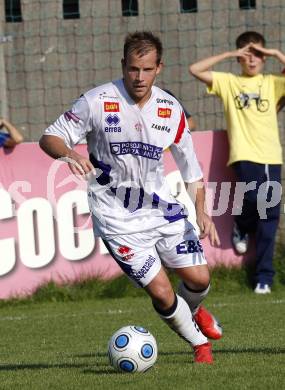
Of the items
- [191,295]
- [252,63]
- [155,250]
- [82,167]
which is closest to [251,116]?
[252,63]

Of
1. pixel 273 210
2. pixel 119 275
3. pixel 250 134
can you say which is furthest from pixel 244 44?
pixel 119 275

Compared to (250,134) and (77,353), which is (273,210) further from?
(77,353)

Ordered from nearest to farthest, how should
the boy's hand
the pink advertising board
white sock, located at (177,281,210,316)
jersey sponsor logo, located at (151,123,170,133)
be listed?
1. jersey sponsor logo, located at (151,123,170,133)
2. white sock, located at (177,281,210,316)
3. the pink advertising board
4. the boy's hand

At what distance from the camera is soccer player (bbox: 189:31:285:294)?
12242 mm

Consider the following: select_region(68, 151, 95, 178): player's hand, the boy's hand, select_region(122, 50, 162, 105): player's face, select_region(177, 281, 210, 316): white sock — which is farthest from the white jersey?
the boy's hand

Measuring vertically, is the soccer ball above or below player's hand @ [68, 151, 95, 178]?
below

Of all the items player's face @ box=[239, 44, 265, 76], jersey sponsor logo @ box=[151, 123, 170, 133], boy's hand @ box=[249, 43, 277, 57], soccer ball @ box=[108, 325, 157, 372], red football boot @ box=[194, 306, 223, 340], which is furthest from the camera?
player's face @ box=[239, 44, 265, 76]

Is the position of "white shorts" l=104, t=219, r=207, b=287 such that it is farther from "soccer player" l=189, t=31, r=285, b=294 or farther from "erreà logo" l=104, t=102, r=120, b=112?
"soccer player" l=189, t=31, r=285, b=294

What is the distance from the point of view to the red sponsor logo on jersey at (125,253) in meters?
7.41

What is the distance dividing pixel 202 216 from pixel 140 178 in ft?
1.53

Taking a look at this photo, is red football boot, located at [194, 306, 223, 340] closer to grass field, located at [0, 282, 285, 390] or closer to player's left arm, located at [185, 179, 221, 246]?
grass field, located at [0, 282, 285, 390]

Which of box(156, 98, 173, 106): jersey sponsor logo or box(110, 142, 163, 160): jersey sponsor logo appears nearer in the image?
box(110, 142, 163, 160): jersey sponsor logo

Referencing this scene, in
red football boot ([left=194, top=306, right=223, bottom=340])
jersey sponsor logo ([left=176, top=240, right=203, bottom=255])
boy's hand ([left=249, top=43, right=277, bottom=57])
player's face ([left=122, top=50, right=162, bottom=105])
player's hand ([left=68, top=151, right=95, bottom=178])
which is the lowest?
red football boot ([left=194, top=306, right=223, bottom=340])

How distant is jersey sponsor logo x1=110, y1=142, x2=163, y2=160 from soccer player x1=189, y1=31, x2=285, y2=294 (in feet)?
16.0
